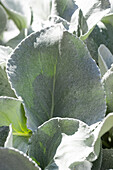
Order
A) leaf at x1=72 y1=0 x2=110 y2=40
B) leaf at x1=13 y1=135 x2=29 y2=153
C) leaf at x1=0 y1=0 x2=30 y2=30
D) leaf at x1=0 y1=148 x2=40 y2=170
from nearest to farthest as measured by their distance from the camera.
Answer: leaf at x1=0 y1=148 x2=40 y2=170 → leaf at x1=13 y1=135 x2=29 y2=153 → leaf at x1=72 y1=0 x2=110 y2=40 → leaf at x1=0 y1=0 x2=30 y2=30

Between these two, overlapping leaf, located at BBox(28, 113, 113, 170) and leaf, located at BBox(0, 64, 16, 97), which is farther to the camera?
leaf, located at BBox(0, 64, 16, 97)

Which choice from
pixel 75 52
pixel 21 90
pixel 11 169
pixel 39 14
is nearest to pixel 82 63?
pixel 75 52

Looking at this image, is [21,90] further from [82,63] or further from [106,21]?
[106,21]

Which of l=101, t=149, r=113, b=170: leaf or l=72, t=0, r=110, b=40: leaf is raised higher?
l=72, t=0, r=110, b=40: leaf

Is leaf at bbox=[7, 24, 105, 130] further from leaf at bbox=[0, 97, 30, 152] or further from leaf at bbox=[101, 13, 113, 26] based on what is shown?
leaf at bbox=[101, 13, 113, 26]

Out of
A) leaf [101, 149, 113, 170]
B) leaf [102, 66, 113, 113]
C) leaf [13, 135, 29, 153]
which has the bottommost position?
leaf [101, 149, 113, 170]

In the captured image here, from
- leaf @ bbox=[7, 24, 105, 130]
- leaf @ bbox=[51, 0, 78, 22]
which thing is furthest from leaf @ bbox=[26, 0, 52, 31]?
leaf @ bbox=[7, 24, 105, 130]

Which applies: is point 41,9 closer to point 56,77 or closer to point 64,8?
point 64,8
